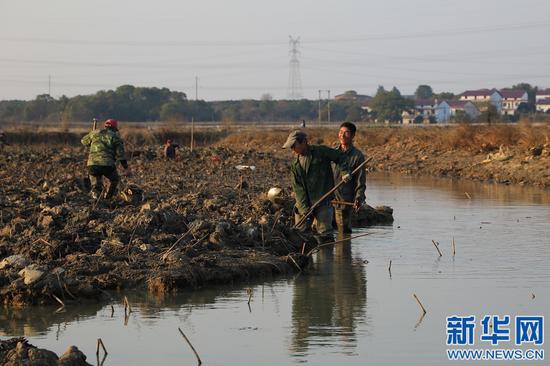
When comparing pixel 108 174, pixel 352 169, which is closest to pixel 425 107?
pixel 108 174

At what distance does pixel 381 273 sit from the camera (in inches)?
482

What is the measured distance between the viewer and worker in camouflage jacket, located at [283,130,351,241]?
12273 mm

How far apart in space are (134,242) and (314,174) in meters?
2.23

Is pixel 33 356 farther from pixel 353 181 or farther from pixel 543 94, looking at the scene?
pixel 543 94

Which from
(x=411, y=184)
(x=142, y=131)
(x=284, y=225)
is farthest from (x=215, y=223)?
(x=142, y=131)

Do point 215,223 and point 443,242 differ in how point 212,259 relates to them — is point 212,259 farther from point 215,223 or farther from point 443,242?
point 443,242

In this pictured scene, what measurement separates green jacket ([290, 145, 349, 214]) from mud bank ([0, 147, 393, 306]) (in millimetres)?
623

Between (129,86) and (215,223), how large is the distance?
86.7m

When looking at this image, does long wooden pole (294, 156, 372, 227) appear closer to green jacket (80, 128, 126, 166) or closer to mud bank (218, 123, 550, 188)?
green jacket (80, 128, 126, 166)

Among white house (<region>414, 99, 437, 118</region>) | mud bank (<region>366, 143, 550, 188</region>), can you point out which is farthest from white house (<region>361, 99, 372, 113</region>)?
mud bank (<region>366, 143, 550, 188</region>)

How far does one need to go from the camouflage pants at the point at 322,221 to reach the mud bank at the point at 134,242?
0.71 feet

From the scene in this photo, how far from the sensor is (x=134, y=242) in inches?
475

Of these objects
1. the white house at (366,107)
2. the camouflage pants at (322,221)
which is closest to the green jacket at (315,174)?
the camouflage pants at (322,221)

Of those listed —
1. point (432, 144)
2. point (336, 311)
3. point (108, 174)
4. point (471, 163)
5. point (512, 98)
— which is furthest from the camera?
point (512, 98)
